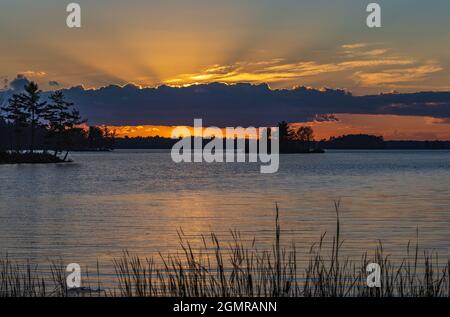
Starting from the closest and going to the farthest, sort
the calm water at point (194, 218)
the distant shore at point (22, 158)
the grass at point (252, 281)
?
the grass at point (252, 281) → the calm water at point (194, 218) → the distant shore at point (22, 158)

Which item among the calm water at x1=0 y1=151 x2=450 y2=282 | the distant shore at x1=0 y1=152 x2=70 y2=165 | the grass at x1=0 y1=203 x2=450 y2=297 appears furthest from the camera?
the distant shore at x1=0 y1=152 x2=70 y2=165

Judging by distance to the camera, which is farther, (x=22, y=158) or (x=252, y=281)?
(x=22, y=158)

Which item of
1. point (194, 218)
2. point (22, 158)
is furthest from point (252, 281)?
point (22, 158)

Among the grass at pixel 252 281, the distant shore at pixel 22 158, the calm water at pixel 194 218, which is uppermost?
the distant shore at pixel 22 158

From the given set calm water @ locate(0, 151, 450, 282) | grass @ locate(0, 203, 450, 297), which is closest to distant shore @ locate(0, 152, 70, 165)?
calm water @ locate(0, 151, 450, 282)

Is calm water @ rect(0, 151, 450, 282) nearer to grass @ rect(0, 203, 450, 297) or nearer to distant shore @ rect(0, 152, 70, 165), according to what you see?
grass @ rect(0, 203, 450, 297)

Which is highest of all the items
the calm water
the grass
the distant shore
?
the distant shore

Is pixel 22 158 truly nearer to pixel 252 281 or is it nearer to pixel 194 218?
pixel 194 218

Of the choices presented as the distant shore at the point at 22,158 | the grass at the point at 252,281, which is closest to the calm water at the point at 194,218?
the grass at the point at 252,281

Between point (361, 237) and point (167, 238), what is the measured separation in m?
9.21

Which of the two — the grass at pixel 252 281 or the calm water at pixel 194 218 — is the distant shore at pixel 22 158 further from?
the grass at pixel 252 281

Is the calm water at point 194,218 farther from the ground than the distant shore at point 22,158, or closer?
closer
